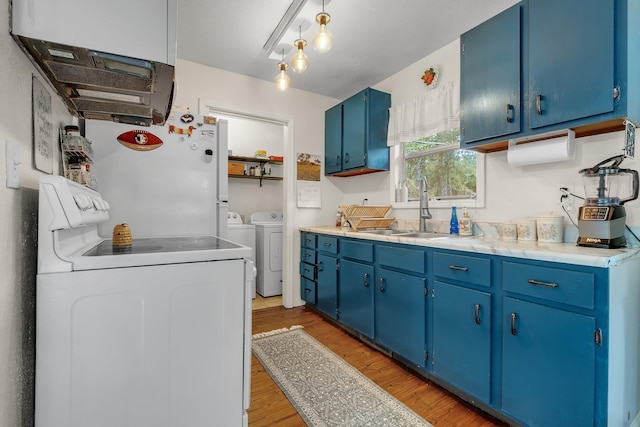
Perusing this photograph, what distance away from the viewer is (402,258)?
205cm

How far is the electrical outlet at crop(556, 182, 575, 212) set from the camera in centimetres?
177

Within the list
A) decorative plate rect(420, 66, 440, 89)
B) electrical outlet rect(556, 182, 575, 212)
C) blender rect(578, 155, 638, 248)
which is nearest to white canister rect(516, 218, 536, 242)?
electrical outlet rect(556, 182, 575, 212)

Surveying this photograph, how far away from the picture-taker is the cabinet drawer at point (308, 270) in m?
3.16

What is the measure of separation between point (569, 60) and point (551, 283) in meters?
1.13

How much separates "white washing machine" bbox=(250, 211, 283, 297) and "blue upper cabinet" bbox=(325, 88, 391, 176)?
1241 mm

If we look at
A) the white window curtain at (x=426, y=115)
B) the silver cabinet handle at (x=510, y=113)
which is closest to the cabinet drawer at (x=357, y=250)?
the white window curtain at (x=426, y=115)

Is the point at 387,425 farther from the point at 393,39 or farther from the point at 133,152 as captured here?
the point at 393,39

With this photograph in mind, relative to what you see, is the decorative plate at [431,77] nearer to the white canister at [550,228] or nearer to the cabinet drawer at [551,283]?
the white canister at [550,228]

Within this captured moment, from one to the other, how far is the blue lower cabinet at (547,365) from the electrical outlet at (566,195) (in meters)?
0.79

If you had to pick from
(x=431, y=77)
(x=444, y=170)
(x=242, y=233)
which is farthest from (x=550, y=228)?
(x=242, y=233)

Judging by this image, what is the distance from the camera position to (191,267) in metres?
1.08

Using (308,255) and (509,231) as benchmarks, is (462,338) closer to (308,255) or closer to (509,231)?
(509,231)

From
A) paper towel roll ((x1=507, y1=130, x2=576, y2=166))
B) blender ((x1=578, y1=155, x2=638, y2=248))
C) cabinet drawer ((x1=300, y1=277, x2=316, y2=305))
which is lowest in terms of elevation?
cabinet drawer ((x1=300, y1=277, x2=316, y2=305))

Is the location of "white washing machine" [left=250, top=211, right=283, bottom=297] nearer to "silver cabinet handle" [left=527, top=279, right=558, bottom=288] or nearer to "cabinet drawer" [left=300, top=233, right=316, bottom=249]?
"cabinet drawer" [left=300, top=233, right=316, bottom=249]
